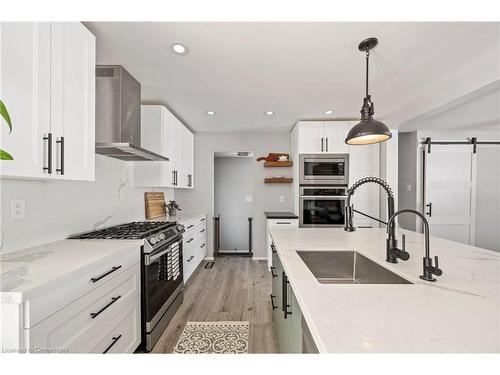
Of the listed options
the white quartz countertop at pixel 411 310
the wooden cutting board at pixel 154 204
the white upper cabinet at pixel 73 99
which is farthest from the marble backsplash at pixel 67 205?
the white quartz countertop at pixel 411 310

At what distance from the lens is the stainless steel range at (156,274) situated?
1767mm

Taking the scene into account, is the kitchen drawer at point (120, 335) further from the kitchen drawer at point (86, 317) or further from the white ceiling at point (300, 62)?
the white ceiling at point (300, 62)

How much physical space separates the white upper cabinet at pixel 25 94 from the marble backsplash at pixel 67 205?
452 millimetres

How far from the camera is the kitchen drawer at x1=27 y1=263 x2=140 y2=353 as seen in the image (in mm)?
960

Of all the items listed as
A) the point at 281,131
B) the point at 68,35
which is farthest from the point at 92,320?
the point at 281,131

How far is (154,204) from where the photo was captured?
130 inches

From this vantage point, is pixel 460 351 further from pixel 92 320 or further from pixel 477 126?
pixel 477 126

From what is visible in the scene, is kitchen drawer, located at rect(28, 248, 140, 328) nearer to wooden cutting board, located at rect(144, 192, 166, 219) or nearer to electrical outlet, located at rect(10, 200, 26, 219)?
electrical outlet, located at rect(10, 200, 26, 219)

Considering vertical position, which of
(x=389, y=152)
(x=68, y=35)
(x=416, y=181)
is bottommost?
(x=416, y=181)

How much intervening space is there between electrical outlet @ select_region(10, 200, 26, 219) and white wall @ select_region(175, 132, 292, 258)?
9.35 ft

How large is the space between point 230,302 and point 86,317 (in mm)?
1728

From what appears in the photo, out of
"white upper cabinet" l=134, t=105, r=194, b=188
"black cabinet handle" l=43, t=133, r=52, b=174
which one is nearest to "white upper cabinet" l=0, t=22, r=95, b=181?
"black cabinet handle" l=43, t=133, r=52, b=174

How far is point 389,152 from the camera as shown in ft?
11.0
